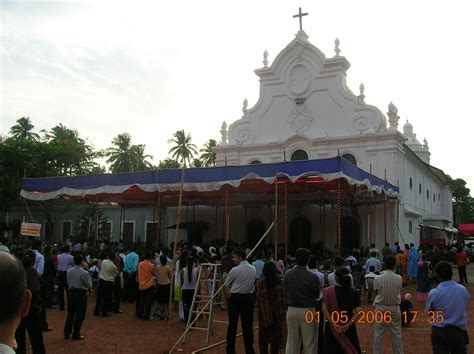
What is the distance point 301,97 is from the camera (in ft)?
78.2

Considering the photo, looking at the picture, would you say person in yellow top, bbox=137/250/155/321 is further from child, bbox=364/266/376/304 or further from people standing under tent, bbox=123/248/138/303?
child, bbox=364/266/376/304

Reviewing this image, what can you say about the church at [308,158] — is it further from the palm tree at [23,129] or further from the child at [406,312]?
the palm tree at [23,129]

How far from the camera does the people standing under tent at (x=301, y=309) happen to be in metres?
5.98

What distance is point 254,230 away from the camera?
22719 millimetres

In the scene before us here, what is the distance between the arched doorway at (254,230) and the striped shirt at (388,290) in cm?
1602

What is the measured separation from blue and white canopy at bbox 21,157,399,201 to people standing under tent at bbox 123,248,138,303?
354cm

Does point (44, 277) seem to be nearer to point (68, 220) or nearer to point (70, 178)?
point (70, 178)

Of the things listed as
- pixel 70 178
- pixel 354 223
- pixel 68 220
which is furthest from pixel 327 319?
pixel 68 220

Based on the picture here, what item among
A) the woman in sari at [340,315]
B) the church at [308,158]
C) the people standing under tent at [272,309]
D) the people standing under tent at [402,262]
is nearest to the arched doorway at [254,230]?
the church at [308,158]

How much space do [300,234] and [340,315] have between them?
16311mm

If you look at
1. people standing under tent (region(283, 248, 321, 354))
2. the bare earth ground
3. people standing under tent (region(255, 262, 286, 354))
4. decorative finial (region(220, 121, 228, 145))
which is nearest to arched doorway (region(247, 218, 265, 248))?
decorative finial (region(220, 121, 228, 145))

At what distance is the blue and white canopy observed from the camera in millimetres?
14000

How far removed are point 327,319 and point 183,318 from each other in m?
5.41

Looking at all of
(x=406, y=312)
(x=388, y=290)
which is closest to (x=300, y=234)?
(x=406, y=312)
